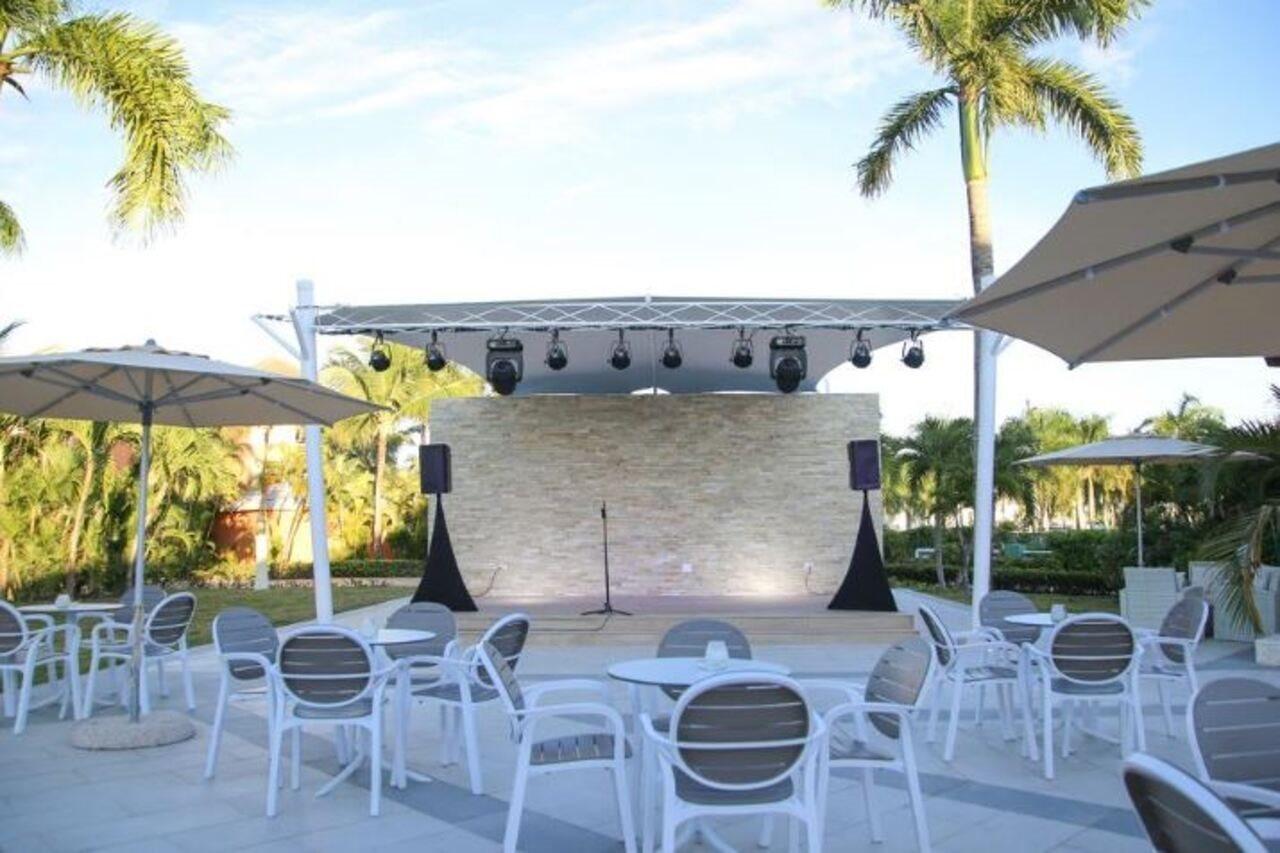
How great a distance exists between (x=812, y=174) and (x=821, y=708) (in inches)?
364

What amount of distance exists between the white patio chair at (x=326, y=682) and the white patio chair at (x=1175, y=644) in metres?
4.13

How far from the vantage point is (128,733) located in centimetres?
592

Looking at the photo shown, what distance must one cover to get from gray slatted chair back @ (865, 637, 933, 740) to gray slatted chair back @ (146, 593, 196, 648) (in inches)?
191

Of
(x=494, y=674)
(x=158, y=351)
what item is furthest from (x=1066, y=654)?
(x=158, y=351)

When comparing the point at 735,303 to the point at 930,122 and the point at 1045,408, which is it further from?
the point at 1045,408

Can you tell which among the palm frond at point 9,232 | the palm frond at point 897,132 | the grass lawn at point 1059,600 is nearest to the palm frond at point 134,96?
the palm frond at point 9,232

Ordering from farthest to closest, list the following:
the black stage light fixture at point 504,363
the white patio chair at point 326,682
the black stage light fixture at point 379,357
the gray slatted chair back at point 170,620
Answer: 1. the black stage light fixture at point 504,363
2. the black stage light fixture at point 379,357
3. the gray slatted chair back at point 170,620
4. the white patio chair at point 326,682

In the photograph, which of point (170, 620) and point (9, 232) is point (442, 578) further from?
point (9, 232)

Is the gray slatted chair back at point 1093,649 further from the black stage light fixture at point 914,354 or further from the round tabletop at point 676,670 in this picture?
the black stage light fixture at point 914,354

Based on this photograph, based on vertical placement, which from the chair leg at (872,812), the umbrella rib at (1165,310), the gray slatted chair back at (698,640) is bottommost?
the chair leg at (872,812)

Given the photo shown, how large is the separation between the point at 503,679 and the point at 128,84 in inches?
273

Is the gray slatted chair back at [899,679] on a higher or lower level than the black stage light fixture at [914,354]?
lower

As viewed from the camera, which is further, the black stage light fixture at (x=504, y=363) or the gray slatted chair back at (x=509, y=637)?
the black stage light fixture at (x=504, y=363)

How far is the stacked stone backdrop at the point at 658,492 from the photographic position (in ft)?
48.9
